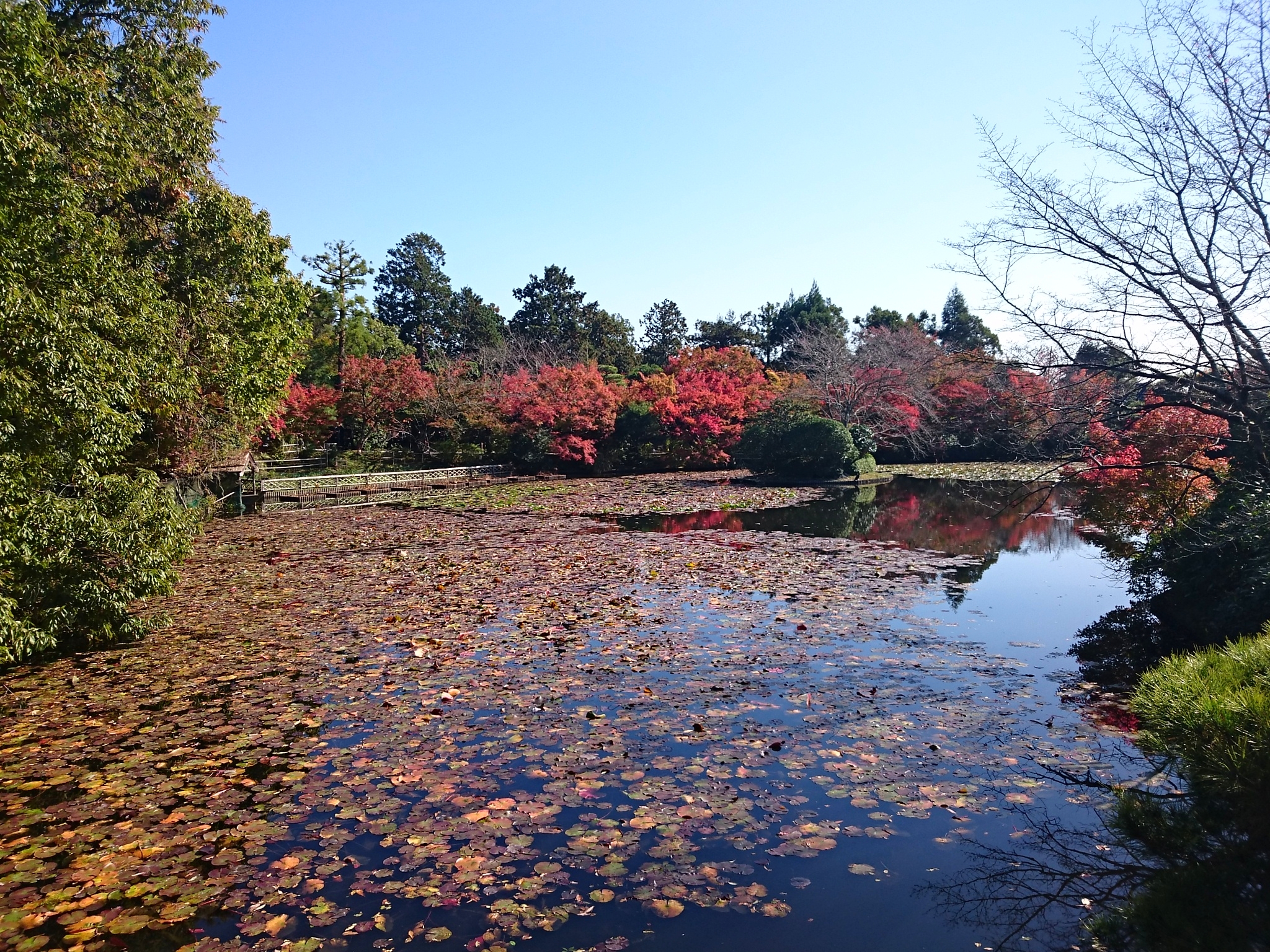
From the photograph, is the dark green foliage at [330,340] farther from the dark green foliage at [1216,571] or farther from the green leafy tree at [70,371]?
the dark green foliage at [1216,571]

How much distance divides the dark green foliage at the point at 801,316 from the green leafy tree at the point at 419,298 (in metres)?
21.9

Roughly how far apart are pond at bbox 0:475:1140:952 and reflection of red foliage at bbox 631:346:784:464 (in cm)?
2150

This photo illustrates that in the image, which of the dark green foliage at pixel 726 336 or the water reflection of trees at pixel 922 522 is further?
the dark green foliage at pixel 726 336

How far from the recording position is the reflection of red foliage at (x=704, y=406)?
104ft

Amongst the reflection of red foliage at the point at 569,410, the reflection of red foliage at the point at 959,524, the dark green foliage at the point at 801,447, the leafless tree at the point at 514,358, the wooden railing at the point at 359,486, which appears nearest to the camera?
the reflection of red foliage at the point at 959,524

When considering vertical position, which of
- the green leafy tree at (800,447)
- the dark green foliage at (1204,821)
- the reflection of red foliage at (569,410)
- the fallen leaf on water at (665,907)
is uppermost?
the reflection of red foliage at (569,410)

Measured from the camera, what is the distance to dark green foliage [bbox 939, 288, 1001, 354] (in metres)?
51.9

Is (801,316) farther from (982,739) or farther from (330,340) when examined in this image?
(982,739)

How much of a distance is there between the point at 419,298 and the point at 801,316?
25.3 meters

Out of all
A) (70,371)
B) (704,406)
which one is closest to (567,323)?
(704,406)

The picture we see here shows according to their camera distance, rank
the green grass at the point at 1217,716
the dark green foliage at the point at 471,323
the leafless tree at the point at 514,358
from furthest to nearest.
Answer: the dark green foliage at the point at 471,323 → the leafless tree at the point at 514,358 → the green grass at the point at 1217,716

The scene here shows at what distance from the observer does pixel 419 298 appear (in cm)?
5153

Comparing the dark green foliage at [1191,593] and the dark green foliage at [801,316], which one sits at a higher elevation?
the dark green foliage at [801,316]

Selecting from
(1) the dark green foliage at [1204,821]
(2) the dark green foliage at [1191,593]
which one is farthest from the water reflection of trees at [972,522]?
(1) the dark green foliage at [1204,821]
